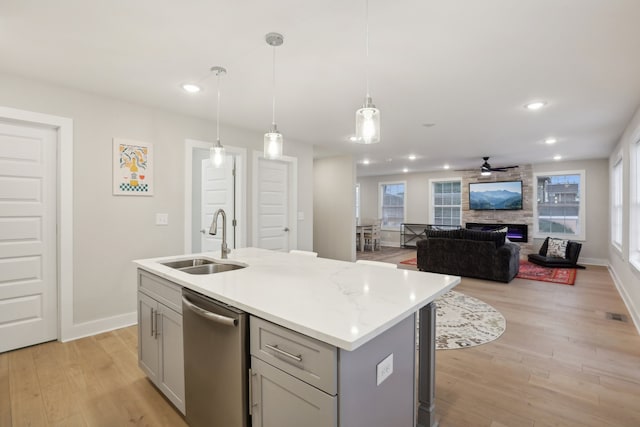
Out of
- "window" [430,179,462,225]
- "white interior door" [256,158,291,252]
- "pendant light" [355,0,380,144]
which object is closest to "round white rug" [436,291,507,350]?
"pendant light" [355,0,380,144]

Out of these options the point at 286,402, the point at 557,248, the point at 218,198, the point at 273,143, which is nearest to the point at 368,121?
the point at 273,143

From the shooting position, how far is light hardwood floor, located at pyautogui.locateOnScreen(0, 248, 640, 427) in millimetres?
1925

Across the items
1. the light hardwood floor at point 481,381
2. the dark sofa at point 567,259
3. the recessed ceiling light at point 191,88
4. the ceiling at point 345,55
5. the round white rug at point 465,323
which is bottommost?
the light hardwood floor at point 481,381

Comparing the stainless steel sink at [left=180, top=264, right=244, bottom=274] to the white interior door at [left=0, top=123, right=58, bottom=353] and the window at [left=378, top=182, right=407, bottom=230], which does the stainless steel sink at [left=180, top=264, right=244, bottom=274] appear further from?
the window at [left=378, top=182, right=407, bottom=230]

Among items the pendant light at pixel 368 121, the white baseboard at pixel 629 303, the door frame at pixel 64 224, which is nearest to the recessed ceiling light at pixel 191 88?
the door frame at pixel 64 224

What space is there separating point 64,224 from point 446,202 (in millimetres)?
9106

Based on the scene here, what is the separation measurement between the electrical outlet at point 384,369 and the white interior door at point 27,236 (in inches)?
134

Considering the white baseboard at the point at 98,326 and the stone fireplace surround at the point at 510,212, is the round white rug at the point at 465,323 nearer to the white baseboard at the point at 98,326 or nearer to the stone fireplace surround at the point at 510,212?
the white baseboard at the point at 98,326

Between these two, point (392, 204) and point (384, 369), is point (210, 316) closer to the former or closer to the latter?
point (384, 369)

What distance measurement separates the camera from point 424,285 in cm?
168

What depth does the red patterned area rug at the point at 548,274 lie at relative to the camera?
213 inches

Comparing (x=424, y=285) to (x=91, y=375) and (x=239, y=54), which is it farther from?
(x=91, y=375)

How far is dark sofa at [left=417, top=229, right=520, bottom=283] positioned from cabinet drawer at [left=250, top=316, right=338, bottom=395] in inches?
202

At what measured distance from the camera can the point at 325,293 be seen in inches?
59.9
